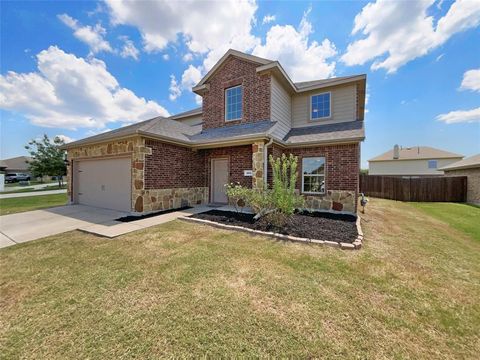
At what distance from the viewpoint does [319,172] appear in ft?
29.7

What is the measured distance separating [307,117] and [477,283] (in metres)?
9.57

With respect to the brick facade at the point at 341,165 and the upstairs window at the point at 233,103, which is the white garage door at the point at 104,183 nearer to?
the upstairs window at the point at 233,103

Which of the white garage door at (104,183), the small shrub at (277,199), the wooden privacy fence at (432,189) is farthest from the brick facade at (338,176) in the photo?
the wooden privacy fence at (432,189)

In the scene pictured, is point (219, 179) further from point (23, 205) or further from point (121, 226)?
point (23, 205)

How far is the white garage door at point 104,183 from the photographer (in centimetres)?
841

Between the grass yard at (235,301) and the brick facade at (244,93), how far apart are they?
738cm

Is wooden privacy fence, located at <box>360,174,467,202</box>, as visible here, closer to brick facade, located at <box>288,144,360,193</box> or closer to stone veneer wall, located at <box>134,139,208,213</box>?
brick facade, located at <box>288,144,360,193</box>

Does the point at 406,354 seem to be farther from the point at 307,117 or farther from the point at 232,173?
the point at 307,117

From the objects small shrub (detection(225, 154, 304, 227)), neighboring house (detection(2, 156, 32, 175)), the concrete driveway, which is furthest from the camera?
neighboring house (detection(2, 156, 32, 175))

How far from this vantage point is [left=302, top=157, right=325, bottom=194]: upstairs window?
8.98 meters

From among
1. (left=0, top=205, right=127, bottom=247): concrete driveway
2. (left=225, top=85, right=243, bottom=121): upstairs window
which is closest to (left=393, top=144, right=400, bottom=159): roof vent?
(left=225, top=85, right=243, bottom=121): upstairs window

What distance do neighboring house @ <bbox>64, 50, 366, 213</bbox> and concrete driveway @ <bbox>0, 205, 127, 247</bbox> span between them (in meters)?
0.93

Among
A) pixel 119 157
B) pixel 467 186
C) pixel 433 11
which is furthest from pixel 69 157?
pixel 467 186

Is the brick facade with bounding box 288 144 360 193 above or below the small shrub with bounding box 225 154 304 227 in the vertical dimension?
above
